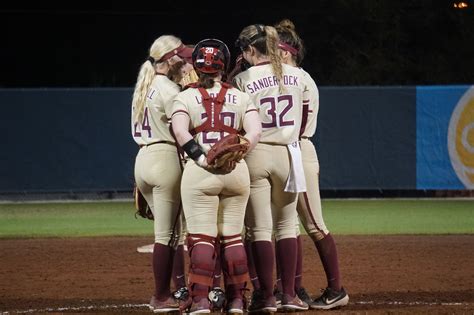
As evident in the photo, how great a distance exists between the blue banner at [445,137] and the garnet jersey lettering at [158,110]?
11.8 meters

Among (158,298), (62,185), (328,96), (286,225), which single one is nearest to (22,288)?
(158,298)

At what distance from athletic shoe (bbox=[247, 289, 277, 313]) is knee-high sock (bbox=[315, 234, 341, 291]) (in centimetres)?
76

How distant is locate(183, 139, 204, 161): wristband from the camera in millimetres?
6852

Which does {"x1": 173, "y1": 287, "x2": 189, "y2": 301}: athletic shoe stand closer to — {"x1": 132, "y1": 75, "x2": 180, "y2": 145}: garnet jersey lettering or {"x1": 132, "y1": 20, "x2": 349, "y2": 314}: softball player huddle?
{"x1": 132, "y1": 20, "x2": 349, "y2": 314}: softball player huddle

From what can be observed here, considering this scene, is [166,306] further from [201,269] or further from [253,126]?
[253,126]

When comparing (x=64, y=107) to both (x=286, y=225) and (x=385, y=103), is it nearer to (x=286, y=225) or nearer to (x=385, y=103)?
(x=385, y=103)

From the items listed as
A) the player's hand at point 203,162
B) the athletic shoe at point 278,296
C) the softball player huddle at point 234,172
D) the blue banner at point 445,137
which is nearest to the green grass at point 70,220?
the blue banner at point 445,137

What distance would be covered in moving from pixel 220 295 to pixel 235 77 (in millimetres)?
1763

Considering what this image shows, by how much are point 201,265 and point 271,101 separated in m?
1.47

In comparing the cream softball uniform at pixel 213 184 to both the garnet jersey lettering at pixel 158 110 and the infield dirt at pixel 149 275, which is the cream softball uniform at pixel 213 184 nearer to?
the garnet jersey lettering at pixel 158 110

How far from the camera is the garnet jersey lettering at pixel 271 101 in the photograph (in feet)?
24.8

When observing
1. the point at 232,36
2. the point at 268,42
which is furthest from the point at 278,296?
the point at 232,36

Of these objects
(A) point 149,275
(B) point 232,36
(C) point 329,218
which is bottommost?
(C) point 329,218

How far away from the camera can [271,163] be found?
7504 mm
